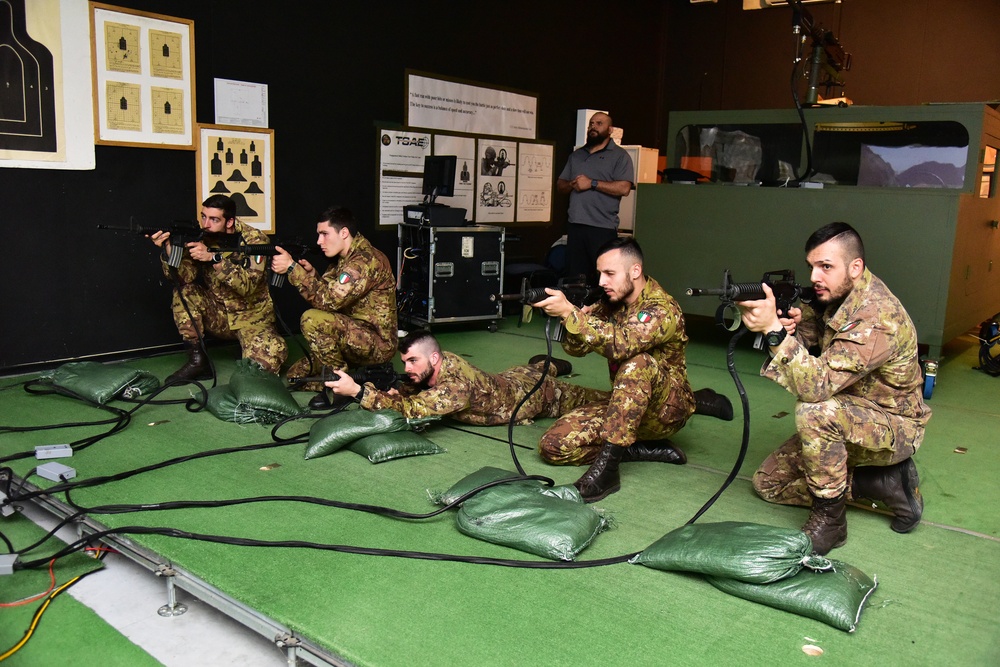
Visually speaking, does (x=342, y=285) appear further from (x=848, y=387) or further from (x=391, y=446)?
(x=848, y=387)

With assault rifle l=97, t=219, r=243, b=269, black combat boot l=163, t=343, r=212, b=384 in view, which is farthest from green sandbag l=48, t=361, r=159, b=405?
assault rifle l=97, t=219, r=243, b=269

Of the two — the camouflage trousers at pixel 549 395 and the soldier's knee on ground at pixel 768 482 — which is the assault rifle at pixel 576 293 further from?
the soldier's knee on ground at pixel 768 482

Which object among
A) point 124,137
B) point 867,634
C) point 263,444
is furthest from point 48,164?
point 867,634

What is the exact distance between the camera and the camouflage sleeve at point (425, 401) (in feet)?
12.1

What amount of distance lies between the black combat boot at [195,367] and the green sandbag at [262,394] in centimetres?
59

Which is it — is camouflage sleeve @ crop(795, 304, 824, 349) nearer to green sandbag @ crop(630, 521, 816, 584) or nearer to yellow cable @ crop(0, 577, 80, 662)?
green sandbag @ crop(630, 521, 816, 584)

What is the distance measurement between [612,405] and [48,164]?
142 inches

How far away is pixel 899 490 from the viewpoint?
3.01 metres

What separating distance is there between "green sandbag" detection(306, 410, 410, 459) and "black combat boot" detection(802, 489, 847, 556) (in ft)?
5.70

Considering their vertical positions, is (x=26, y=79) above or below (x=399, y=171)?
above

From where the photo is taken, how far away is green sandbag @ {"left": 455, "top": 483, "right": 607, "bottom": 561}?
2.66m

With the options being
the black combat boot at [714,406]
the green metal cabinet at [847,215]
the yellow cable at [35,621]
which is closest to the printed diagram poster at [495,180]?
the green metal cabinet at [847,215]

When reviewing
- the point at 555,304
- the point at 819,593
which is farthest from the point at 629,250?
the point at 819,593

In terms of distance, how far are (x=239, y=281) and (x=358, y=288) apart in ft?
2.68
